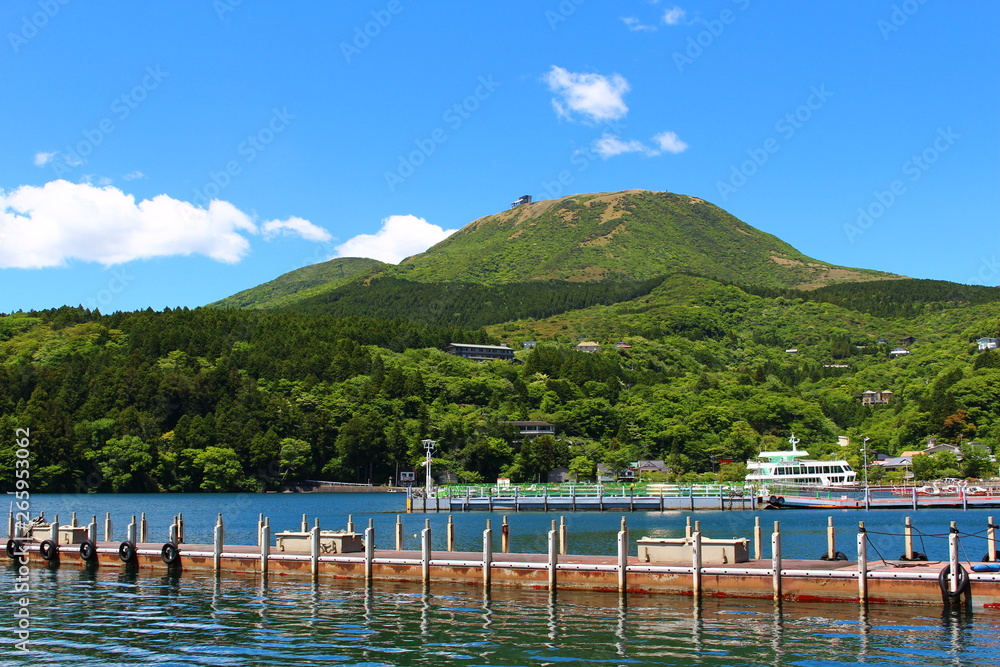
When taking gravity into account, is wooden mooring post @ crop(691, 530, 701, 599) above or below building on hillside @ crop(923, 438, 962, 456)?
below

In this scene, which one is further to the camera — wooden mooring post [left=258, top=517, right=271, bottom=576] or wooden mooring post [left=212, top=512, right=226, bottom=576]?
wooden mooring post [left=212, top=512, right=226, bottom=576]

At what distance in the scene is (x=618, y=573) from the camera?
3366 cm

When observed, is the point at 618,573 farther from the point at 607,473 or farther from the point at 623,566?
the point at 607,473

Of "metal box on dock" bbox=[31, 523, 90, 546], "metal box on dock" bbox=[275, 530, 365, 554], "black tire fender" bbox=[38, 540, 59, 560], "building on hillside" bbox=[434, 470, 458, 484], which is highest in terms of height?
"metal box on dock" bbox=[275, 530, 365, 554]

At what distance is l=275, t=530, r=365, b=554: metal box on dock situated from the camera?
3959 centimetres

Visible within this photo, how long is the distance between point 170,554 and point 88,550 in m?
5.23

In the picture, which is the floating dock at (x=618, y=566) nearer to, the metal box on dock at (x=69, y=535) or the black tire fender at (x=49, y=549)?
the black tire fender at (x=49, y=549)

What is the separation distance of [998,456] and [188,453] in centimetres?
11334

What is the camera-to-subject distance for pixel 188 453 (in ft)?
470

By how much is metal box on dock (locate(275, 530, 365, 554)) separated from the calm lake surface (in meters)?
1.53

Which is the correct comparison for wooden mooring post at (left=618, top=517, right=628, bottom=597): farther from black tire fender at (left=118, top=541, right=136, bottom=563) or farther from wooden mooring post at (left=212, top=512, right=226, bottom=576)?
black tire fender at (left=118, top=541, right=136, bottom=563)

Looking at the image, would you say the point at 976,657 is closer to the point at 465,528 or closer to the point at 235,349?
the point at 465,528

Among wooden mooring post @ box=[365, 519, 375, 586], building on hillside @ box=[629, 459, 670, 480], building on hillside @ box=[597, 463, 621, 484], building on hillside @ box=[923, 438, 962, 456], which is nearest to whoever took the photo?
wooden mooring post @ box=[365, 519, 375, 586]

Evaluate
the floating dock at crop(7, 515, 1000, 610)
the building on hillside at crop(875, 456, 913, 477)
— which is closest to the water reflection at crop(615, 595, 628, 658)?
the floating dock at crop(7, 515, 1000, 610)
